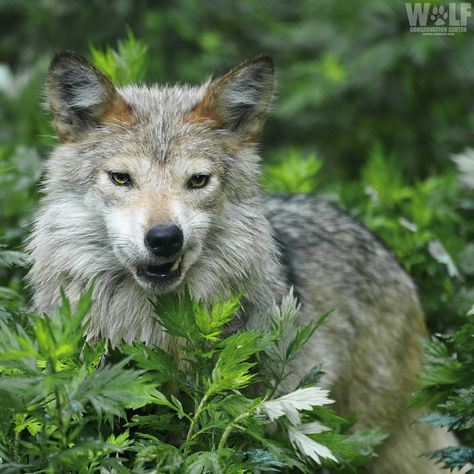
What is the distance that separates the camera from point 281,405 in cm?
358

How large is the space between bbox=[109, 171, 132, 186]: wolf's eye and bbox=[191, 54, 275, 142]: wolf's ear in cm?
57

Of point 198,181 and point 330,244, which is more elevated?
point 198,181

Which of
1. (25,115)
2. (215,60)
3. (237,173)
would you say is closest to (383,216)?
(237,173)

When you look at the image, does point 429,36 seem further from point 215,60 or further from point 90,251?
point 90,251

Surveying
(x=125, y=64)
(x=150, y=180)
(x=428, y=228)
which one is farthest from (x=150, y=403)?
(x=428, y=228)

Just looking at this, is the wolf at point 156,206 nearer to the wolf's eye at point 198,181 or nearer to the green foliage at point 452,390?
the wolf's eye at point 198,181

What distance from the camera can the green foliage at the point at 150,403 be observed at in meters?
3.22

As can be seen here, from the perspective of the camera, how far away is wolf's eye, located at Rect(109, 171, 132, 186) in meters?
4.43

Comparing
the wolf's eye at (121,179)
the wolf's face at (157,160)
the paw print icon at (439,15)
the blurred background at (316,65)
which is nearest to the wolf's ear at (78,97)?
the wolf's face at (157,160)

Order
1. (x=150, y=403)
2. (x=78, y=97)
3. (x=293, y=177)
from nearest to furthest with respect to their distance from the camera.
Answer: (x=150, y=403), (x=78, y=97), (x=293, y=177)

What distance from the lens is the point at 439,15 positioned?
9.06 meters

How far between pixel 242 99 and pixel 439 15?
4.95 metres

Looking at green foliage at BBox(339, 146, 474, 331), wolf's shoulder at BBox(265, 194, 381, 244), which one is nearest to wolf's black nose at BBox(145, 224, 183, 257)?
wolf's shoulder at BBox(265, 194, 381, 244)

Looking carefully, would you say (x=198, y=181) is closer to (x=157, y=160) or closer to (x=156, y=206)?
(x=157, y=160)
